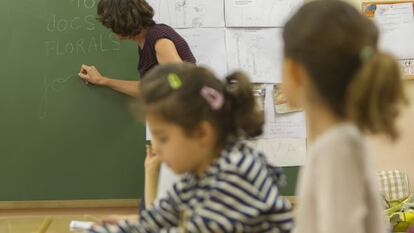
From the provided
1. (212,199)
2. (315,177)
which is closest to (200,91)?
(212,199)

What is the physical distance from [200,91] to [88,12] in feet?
5.52

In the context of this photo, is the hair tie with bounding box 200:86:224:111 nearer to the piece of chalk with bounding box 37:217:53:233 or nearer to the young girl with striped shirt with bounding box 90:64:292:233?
the young girl with striped shirt with bounding box 90:64:292:233

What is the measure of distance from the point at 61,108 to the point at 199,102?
5.50 feet

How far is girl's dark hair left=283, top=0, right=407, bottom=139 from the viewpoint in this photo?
817mm

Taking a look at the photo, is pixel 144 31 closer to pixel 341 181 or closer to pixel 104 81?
pixel 104 81

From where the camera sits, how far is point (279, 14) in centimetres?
271

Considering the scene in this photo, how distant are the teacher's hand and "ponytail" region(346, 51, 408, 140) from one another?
1.93m

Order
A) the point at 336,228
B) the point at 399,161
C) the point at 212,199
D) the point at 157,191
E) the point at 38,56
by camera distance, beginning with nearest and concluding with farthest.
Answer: the point at 336,228 → the point at 212,199 → the point at 157,191 → the point at 38,56 → the point at 399,161

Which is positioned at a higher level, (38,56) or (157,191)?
(38,56)

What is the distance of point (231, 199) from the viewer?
102 centimetres

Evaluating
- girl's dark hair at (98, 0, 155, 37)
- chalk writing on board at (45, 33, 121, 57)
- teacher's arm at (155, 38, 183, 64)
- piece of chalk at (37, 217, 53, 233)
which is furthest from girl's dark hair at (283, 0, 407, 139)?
chalk writing on board at (45, 33, 121, 57)

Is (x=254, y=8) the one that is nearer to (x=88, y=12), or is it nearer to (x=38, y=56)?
(x=88, y=12)

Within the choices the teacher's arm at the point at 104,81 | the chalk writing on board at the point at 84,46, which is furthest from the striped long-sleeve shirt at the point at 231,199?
the chalk writing on board at the point at 84,46

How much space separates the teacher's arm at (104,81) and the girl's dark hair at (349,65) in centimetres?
182
